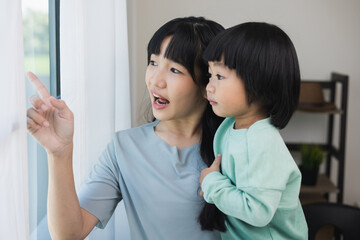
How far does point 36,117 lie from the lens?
0.85 m

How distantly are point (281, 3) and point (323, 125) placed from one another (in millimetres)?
977

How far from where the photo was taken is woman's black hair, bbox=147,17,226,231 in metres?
1.20

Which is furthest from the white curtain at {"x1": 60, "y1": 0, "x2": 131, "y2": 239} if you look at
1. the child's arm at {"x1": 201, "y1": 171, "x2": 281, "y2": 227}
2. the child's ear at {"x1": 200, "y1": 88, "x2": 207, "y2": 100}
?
Result: the child's arm at {"x1": 201, "y1": 171, "x2": 281, "y2": 227}

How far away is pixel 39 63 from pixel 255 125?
62cm

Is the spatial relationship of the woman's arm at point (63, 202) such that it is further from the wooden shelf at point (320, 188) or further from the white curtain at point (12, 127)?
the wooden shelf at point (320, 188)

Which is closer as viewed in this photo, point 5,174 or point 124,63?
point 5,174

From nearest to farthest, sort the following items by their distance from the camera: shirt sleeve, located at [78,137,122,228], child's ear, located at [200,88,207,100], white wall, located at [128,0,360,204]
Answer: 1. shirt sleeve, located at [78,137,122,228]
2. child's ear, located at [200,88,207,100]
3. white wall, located at [128,0,360,204]

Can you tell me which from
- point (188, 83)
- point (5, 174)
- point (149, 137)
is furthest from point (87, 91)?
point (5, 174)

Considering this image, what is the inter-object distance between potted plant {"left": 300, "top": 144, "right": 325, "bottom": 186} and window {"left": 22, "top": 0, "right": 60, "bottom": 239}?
213cm

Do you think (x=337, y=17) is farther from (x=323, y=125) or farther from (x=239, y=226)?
(x=239, y=226)

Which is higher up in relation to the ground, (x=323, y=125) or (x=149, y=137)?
(x=149, y=137)

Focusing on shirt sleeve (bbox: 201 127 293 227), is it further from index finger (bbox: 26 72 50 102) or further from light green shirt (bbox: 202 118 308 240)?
index finger (bbox: 26 72 50 102)

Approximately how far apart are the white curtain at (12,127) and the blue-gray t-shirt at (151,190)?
0.49 metres

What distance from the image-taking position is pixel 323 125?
3422 mm
